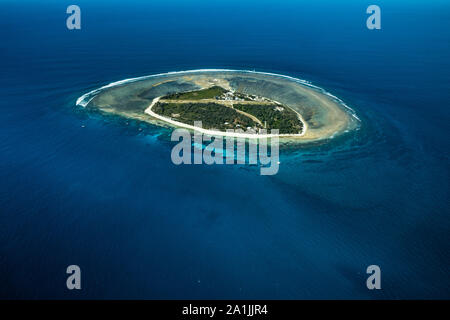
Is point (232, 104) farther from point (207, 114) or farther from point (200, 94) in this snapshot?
point (200, 94)

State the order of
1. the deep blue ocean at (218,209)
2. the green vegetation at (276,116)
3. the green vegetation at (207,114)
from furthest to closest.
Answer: the green vegetation at (207,114)
the green vegetation at (276,116)
the deep blue ocean at (218,209)

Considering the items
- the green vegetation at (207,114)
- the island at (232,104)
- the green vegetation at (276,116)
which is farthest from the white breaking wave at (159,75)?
the green vegetation at (207,114)

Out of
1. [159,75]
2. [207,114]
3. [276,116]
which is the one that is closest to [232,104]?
[207,114]

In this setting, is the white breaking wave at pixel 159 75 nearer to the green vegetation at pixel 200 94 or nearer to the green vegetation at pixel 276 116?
the green vegetation at pixel 276 116

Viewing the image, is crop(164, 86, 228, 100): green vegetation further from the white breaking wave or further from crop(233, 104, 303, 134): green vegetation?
the white breaking wave

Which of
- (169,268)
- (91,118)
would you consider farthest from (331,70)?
(169,268)

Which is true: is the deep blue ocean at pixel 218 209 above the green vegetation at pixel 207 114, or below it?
below

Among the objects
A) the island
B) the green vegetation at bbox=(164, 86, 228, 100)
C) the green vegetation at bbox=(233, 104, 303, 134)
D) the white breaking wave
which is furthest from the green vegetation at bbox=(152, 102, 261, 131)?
the white breaking wave
